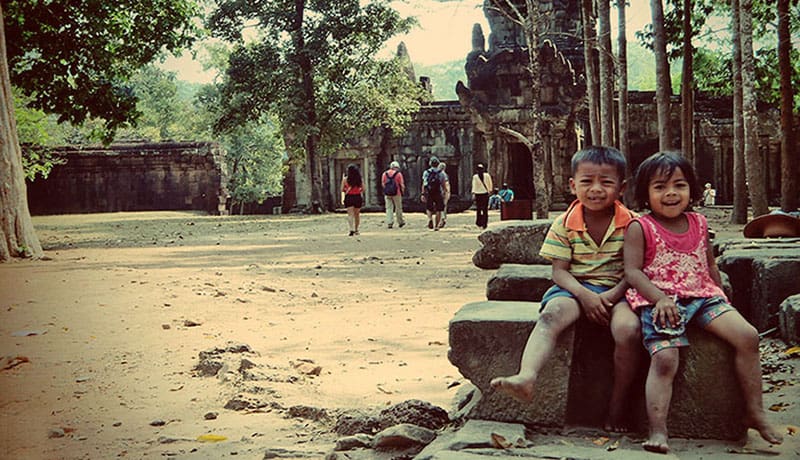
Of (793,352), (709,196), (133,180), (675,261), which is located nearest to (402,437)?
(675,261)

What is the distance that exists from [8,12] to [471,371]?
15688 mm

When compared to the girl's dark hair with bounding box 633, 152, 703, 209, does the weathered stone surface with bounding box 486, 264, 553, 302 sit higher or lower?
lower

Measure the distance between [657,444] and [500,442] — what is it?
0.59m

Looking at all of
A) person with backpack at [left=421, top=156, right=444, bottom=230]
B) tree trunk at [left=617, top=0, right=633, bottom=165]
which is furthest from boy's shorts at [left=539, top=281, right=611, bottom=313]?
tree trunk at [left=617, top=0, right=633, bottom=165]

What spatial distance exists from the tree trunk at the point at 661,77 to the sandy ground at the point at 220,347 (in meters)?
6.62

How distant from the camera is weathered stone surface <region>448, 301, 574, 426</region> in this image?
3537 mm

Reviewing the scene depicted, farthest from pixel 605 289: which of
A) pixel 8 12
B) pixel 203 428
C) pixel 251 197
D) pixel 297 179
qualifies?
pixel 251 197

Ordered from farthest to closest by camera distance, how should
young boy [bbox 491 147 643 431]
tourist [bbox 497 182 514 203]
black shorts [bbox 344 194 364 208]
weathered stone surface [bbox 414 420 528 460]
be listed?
tourist [bbox 497 182 514 203]
black shorts [bbox 344 194 364 208]
young boy [bbox 491 147 643 431]
weathered stone surface [bbox 414 420 528 460]

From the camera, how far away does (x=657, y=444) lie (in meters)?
3.17

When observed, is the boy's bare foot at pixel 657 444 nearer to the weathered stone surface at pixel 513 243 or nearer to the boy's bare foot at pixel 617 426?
the boy's bare foot at pixel 617 426

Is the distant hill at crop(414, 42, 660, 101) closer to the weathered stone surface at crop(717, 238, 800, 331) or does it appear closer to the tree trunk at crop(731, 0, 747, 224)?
the tree trunk at crop(731, 0, 747, 224)

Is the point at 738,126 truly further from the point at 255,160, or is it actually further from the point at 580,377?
the point at 255,160

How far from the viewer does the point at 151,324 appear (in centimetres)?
695

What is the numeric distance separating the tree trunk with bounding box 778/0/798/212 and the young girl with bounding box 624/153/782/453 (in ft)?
45.9
